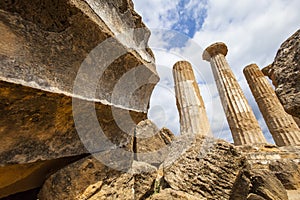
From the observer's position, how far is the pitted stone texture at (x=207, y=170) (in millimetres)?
2040

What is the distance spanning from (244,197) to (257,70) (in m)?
9.99

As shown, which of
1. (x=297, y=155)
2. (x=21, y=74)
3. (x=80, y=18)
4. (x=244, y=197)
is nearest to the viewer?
(x=21, y=74)

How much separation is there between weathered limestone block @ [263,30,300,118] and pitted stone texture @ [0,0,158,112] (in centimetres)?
133

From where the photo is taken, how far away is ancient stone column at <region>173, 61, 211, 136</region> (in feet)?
26.4

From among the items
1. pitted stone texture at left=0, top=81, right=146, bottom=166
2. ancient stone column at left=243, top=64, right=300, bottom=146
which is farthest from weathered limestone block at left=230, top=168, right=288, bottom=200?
ancient stone column at left=243, top=64, right=300, bottom=146

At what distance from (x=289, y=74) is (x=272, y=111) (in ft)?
28.0

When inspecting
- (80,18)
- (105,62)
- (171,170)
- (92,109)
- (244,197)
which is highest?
(80,18)

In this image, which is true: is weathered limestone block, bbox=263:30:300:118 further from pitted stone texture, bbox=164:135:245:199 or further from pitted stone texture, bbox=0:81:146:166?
pitted stone texture, bbox=0:81:146:166

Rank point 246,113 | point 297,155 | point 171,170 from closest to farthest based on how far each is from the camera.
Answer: point 171,170 < point 297,155 < point 246,113

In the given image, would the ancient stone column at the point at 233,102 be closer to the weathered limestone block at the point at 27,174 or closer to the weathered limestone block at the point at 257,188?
the weathered limestone block at the point at 257,188

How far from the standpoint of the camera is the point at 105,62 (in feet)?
3.75

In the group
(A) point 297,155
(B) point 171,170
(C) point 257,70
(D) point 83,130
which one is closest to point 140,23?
(D) point 83,130

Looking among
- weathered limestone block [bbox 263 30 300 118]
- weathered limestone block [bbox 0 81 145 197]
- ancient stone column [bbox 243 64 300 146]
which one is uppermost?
ancient stone column [bbox 243 64 300 146]

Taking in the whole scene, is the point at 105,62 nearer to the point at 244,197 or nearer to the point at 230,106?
the point at 244,197
